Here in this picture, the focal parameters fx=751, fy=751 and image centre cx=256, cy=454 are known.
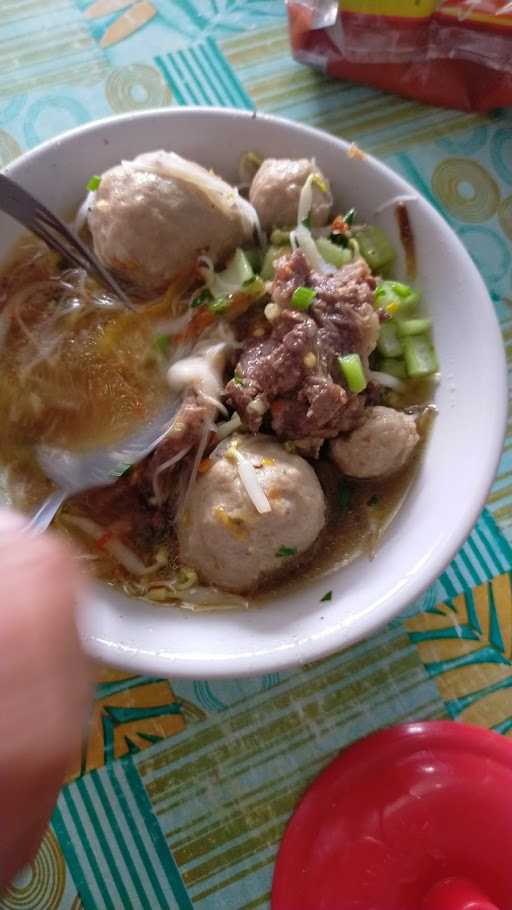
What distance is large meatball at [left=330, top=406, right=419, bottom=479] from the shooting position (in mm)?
1269

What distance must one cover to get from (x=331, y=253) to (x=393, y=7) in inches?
25.8

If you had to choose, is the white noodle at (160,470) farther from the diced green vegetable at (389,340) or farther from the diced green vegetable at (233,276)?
the diced green vegetable at (389,340)

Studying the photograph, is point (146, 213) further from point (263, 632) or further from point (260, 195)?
point (263, 632)

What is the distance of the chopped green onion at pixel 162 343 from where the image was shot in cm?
137

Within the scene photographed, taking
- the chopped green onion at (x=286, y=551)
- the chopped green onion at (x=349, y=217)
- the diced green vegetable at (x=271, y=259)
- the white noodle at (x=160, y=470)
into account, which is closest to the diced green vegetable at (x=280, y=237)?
the diced green vegetable at (x=271, y=259)

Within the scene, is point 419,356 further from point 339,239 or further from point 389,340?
point 339,239

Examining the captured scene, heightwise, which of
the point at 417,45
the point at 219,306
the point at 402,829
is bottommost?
the point at 402,829

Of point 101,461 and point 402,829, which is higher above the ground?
point 101,461

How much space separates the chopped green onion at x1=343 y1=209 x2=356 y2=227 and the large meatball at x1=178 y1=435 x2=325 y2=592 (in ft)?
1.53

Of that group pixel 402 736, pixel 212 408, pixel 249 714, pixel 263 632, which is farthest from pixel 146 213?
pixel 402 736

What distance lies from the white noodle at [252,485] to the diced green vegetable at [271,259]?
1.25 ft

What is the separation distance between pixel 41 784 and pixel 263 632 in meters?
0.48

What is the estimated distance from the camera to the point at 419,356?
1.36 metres

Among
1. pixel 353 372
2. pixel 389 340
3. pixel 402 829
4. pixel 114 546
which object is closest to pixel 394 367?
pixel 389 340
